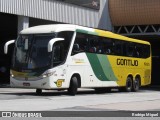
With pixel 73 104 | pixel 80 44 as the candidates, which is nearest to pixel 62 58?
pixel 80 44

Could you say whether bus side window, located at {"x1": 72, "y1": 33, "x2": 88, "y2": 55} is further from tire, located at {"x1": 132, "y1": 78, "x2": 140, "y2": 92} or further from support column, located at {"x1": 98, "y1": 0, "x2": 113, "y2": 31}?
support column, located at {"x1": 98, "y1": 0, "x2": 113, "y2": 31}

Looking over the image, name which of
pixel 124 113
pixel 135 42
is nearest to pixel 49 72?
pixel 124 113

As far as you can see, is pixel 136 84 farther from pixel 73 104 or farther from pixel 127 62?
pixel 73 104

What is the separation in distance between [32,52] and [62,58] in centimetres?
145

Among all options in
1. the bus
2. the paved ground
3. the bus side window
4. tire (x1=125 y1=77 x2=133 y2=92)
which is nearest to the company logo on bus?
the bus

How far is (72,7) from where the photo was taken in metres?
35.3

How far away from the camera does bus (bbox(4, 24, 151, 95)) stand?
21.0m

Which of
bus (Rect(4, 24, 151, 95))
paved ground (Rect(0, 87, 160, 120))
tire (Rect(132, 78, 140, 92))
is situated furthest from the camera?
tire (Rect(132, 78, 140, 92))

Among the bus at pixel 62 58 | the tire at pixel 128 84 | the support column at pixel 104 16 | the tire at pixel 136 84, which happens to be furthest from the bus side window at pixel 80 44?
the support column at pixel 104 16

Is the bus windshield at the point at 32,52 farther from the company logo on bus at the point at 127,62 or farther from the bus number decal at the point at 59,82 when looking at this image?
the company logo on bus at the point at 127,62

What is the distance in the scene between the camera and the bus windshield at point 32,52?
2102cm

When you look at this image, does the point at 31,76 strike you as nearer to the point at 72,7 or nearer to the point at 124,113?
the point at 124,113

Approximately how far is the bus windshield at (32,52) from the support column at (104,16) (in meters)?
17.8

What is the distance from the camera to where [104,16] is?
4003cm
